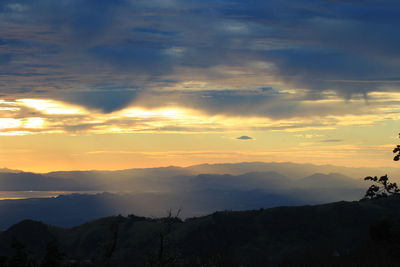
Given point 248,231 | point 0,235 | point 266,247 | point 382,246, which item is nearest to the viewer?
point 382,246

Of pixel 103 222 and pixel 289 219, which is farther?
pixel 103 222

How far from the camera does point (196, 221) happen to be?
67625mm

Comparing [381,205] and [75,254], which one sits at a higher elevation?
[381,205]

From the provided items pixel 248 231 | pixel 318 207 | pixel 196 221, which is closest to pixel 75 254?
pixel 196 221

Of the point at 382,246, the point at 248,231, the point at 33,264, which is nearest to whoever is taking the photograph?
the point at 33,264

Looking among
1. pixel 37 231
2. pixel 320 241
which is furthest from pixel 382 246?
pixel 37 231

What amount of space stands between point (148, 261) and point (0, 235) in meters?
43.9

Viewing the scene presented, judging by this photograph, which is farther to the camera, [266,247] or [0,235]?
[0,235]

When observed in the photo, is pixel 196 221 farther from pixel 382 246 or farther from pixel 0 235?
pixel 382 246

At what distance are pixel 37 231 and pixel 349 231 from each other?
36.5 metres

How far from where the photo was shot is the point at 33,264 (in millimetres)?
28719

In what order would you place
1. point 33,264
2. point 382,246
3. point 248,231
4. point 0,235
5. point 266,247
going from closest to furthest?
point 33,264
point 382,246
point 266,247
point 248,231
point 0,235

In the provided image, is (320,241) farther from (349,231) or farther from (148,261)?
(148,261)

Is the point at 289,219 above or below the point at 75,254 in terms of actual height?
above
